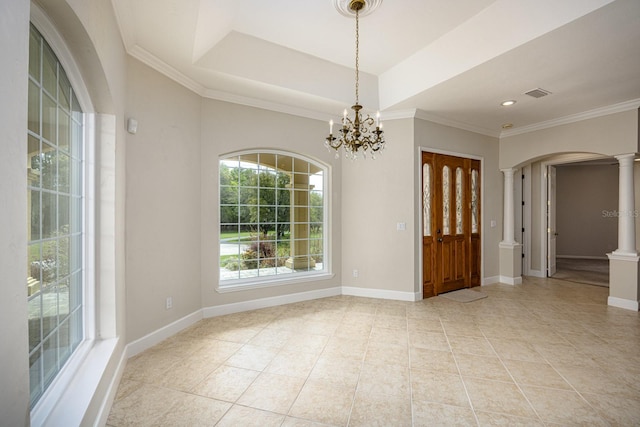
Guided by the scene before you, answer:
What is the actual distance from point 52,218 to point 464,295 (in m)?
5.01

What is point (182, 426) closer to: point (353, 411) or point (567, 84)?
point (353, 411)

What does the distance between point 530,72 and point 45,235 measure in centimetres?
433

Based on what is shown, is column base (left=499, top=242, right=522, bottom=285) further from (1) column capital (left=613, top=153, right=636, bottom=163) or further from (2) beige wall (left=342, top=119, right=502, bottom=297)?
(2) beige wall (left=342, top=119, right=502, bottom=297)

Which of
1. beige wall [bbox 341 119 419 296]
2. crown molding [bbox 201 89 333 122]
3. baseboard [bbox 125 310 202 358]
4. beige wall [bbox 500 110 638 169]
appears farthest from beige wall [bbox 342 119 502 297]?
baseboard [bbox 125 310 202 358]

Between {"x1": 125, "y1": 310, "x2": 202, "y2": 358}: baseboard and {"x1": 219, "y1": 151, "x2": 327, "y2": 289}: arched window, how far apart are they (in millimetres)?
498

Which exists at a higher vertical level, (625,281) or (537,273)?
(625,281)

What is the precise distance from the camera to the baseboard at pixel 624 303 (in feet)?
13.1

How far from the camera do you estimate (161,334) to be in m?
3.00

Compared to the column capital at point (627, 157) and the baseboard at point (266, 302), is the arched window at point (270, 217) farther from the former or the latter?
the column capital at point (627, 157)

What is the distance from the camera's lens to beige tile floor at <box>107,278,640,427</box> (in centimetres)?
193

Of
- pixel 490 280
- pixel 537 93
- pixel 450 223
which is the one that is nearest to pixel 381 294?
pixel 450 223

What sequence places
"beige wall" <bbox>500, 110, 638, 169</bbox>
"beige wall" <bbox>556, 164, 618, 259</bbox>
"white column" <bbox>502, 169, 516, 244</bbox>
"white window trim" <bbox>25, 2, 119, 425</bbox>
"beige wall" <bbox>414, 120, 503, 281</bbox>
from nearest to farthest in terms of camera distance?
"white window trim" <bbox>25, 2, 119, 425</bbox> < "beige wall" <bbox>500, 110, 638, 169</bbox> < "beige wall" <bbox>414, 120, 503, 281</bbox> < "white column" <bbox>502, 169, 516, 244</bbox> < "beige wall" <bbox>556, 164, 618, 259</bbox>

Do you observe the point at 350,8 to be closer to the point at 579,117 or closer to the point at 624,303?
the point at 579,117

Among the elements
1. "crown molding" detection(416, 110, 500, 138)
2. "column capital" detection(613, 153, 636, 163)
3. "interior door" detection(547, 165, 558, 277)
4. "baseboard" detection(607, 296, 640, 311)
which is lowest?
"baseboard" detection(607, 296, 640, 311)
